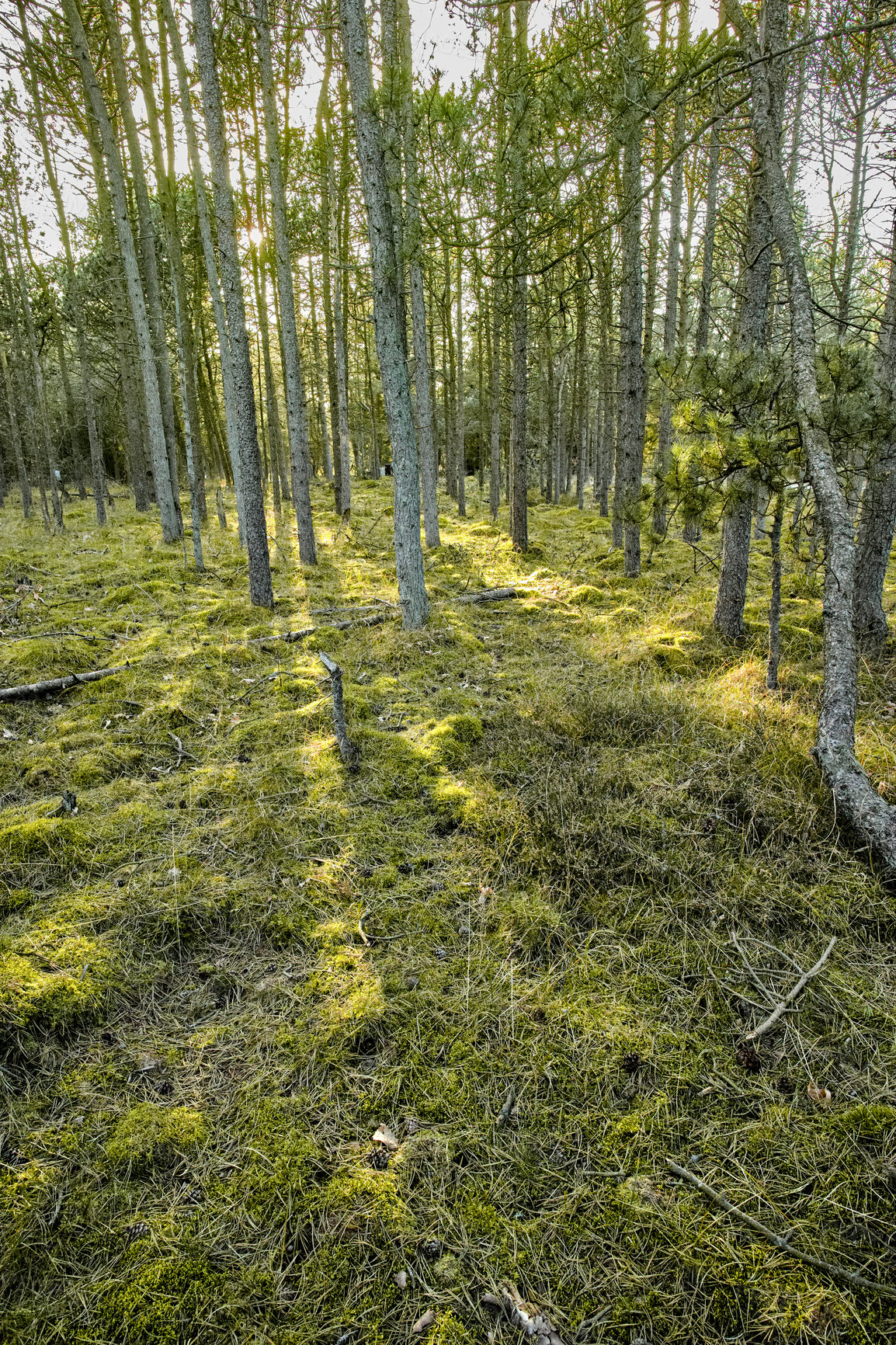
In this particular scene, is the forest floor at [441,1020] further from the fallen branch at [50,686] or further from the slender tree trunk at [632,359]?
the slender tree trunk at [632,359]

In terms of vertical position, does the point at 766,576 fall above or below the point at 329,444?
below

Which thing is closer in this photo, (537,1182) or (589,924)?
(537,1182)

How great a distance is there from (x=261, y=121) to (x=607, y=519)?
11943mm

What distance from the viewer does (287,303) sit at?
1008 centimetres

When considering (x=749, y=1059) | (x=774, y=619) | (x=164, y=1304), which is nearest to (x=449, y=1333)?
(x=164, y=1304)

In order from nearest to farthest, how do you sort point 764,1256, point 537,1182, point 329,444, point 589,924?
point 764,1256 < point 537,1182 < point 589,924 < point 329,444

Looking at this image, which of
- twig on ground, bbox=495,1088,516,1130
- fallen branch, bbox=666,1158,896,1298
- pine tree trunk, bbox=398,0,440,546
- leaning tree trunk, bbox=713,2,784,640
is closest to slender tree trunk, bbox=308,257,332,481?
pine tree trunk, bbox=398,0,440,546

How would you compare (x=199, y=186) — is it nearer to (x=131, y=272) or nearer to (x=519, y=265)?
(x=131, y=272)

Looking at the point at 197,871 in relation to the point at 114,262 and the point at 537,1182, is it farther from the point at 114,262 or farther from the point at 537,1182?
the point at 114,262

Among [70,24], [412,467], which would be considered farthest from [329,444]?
[412,467]

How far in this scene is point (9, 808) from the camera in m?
4.10

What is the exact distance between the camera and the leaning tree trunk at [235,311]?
23.4ft

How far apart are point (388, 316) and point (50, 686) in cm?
557

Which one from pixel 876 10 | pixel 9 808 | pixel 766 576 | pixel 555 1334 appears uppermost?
pixel 876 10
